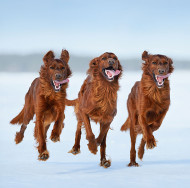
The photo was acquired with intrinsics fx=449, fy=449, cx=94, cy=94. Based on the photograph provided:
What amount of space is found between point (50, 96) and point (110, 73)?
148cm

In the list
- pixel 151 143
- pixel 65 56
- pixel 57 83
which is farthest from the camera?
pixel 65 56

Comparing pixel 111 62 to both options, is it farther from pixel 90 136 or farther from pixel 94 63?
pixel 90 136

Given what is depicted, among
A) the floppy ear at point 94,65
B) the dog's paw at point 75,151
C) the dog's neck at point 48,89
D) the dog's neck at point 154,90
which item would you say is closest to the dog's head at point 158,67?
the dog's neck at point 154,90

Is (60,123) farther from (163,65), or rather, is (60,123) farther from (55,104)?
(163,65)

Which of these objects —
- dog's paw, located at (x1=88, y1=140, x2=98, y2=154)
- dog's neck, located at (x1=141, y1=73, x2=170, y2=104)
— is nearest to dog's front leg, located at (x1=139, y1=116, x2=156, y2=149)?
dog's neck, located at (x1=141, y1=73, x2=170, y2=104)

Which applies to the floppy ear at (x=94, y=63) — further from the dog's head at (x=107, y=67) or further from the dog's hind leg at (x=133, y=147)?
the dog's hind leg at (x=133, y=147)

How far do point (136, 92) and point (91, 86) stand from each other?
4.22 feet

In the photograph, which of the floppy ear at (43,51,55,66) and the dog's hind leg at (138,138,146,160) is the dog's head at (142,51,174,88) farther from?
the floppy ear at (43,51,55,66)

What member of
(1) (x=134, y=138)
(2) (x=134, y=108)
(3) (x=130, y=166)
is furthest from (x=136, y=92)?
(3) (x=130, y=166)

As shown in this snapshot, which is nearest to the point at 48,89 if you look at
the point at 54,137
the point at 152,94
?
the point at 54,137

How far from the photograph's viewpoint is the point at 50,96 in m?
10.3

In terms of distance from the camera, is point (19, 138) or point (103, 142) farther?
point (19, 138)

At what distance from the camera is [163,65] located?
34.1ft

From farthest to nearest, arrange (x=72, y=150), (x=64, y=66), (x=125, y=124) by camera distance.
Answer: (x=125, y=124), (x=72, y=150), (x=64, y=66)
